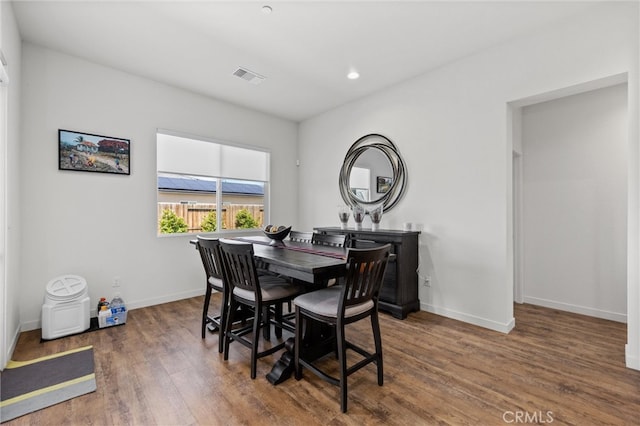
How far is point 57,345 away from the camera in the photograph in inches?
105

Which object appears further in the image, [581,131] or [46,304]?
[581,131]

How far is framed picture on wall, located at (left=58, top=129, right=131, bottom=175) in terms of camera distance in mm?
3219

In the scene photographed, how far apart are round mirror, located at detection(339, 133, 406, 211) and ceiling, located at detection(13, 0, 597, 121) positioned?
33.5 inches

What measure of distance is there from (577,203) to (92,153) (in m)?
5.67

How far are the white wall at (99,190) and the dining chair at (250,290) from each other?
6.21 ft

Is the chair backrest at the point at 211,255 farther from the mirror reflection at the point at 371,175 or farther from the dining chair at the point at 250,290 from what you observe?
the mirror reflection at the point at 371,175

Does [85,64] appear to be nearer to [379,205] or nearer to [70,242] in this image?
[70,242]

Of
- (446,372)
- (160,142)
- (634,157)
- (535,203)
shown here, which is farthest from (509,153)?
(160,142)

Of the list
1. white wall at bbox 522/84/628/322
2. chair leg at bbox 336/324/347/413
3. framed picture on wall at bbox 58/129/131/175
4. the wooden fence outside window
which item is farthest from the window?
white wall at bbox 522/84/628/322

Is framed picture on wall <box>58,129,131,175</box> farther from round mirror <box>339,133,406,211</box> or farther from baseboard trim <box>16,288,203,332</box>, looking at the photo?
round mirror <box>339,133,406,211</box>

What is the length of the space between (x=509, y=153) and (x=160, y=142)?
4.18 m

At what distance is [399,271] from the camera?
337 centimetres

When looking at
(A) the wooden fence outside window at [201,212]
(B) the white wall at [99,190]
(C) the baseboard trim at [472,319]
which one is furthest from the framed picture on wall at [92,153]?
(C) the baseboard trim at [472,319]

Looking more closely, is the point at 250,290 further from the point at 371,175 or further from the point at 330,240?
the point at 371,175
